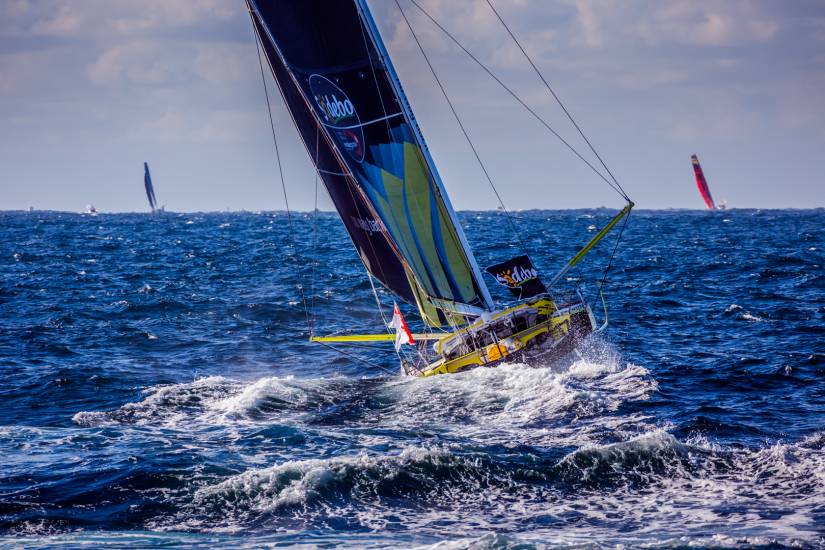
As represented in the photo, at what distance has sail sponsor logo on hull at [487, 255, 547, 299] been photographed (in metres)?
24.6

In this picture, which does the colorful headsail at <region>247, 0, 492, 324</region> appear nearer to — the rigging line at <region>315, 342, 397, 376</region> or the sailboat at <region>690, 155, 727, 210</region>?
the rigging line at <region>315, 342, 397, 376</region>

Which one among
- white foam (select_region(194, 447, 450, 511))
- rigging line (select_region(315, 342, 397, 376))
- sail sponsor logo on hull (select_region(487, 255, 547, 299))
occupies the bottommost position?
white foam (select_region(194, 447, 450, 511))

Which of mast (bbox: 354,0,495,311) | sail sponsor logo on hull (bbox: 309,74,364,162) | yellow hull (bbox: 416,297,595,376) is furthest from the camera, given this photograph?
yellow hull (bbox: 416,297,595,376)

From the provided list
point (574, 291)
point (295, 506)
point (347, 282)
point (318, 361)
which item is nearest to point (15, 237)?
point (347, 282)

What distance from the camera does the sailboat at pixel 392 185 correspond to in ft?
76.8

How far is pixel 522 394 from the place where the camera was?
22.0m

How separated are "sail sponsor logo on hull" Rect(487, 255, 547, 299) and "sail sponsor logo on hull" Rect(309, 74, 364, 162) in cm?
463

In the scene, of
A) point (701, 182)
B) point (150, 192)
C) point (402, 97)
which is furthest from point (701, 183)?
point (402, 97)

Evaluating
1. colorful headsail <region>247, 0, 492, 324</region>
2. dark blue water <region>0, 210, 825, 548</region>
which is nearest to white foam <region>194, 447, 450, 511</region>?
dark blue water <region>0, 210, 825, 548</region>

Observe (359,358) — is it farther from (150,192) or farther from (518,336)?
(150,192)

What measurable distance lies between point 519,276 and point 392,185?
4117mm

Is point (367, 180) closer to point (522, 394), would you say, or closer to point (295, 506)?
point (522, 394)

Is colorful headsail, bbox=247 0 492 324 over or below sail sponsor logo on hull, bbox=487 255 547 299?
over

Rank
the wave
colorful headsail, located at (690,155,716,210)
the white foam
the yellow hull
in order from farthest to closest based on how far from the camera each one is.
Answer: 1. colorful headsail, located at (690,155,716,210)
2. the yellow hull
3. the wave
4. the white foam
